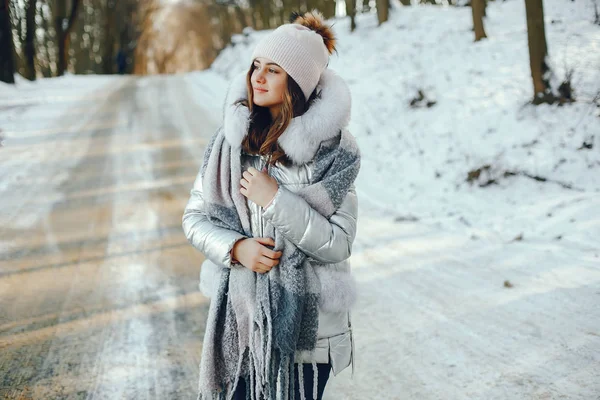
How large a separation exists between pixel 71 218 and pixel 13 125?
5.94 metres

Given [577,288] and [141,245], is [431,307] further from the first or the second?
[141,245]

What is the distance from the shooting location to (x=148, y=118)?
12.6 metres

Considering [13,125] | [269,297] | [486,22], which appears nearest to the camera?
[269,297]

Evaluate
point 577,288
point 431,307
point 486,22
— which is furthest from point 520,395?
point 486,22

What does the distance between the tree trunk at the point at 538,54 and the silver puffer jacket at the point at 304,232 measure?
7307 mm

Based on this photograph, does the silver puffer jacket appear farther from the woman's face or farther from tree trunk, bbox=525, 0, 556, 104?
tree trunk, bbox=525, 0, 556, 104

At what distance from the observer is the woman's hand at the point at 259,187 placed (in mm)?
1876

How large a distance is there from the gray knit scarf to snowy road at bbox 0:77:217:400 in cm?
135

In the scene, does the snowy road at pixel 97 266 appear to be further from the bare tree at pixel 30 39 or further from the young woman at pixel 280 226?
the bare tree at pixel 30 39

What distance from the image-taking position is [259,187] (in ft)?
6.19

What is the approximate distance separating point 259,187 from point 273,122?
339 millimetres

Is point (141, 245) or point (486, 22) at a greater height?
point (486, 22)

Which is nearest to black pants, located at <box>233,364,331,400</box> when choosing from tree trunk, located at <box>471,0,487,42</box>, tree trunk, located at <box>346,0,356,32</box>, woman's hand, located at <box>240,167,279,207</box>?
woman's hand, located at <box>240,167,279,207</box>

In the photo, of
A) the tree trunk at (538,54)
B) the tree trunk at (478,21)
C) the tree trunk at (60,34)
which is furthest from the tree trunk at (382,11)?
the tree trunk at (60,34)
